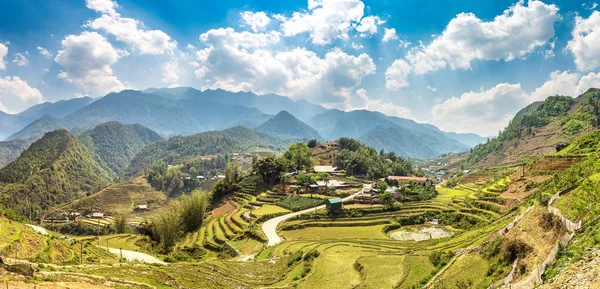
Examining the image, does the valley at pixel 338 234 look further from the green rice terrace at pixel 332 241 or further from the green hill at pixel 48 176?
the green hill at pixel 48 176

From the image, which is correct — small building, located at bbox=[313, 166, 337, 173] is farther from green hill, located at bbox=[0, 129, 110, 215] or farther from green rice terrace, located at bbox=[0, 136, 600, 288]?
green hill, located at bbox=[0, 129, 110, 215]

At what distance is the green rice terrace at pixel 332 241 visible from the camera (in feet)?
58.6

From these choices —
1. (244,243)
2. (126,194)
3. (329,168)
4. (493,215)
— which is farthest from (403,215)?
(126,194)

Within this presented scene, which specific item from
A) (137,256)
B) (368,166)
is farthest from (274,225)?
(368,166)

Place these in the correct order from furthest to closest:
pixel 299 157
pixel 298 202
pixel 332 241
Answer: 1. pixel 299 157
2. pixel 298 202
3. pixel 332 241

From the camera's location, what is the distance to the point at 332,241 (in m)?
41.6

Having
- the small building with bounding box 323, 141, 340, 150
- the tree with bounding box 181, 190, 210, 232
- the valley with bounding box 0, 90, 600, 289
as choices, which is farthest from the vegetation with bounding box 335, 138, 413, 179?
the tree with bounding box 181, 190, 210, 232

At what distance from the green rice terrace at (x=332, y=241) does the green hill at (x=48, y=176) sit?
66.2 metres

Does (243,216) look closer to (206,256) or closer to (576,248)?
(206,256)

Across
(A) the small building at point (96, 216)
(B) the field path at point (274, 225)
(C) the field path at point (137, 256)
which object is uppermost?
(B) the field path at point (274, 225)

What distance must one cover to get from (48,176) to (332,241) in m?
154

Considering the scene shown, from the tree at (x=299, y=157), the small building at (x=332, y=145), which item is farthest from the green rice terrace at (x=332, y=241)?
the small building at (x=332, y=145)

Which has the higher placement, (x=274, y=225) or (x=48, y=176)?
(x=48, y=176)

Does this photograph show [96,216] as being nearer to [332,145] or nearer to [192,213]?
[192,213]
